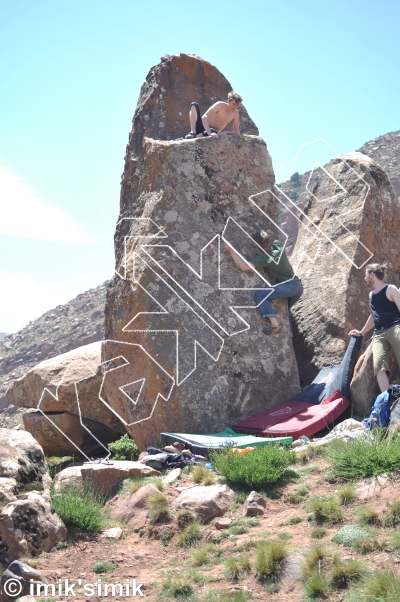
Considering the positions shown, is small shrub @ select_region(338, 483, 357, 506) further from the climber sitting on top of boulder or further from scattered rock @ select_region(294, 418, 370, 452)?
the climber sitting on top of boulder

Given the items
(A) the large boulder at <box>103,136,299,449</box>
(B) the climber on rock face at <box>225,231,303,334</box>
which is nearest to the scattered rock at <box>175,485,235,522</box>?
(A) the large boulder at <box>103,136,299,449</box>

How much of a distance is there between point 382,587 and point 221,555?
1.19 metres

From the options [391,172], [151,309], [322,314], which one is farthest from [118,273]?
[391,172]

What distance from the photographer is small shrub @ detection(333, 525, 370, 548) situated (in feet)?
12.0

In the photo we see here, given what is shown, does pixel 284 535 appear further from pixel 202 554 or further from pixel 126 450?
pixel 126 450

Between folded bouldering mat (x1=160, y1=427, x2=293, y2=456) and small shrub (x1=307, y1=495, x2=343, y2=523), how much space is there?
60.4 inches

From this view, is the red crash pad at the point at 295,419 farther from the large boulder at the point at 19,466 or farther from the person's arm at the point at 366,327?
the large boulder at the point at 19,466

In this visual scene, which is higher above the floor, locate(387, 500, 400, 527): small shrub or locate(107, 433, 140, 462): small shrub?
locate(107, 433, 140, 462): small shrub

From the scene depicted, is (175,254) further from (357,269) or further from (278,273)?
(357,269)

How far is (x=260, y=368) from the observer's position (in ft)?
24.4

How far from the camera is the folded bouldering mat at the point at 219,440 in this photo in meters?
5.84

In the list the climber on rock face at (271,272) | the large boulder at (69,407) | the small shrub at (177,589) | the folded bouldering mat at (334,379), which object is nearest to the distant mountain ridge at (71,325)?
the large boulder at (69,407)

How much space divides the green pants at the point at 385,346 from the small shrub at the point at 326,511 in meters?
2.24

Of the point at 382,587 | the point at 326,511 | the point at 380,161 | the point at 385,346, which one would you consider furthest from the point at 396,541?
the point at 380,161
